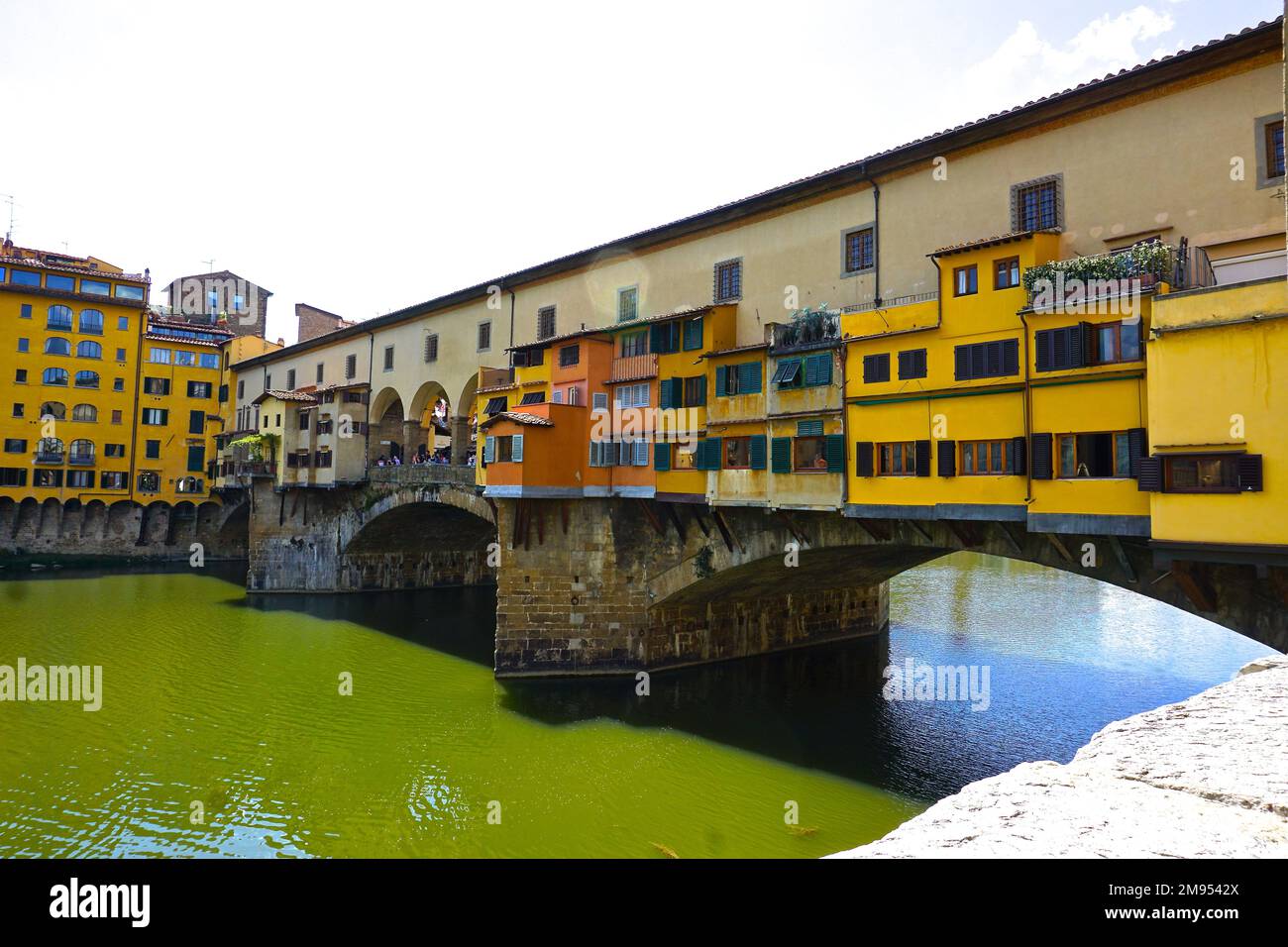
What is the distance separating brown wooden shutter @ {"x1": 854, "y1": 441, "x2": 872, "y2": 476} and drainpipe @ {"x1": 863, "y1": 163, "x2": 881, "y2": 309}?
14.5 feet

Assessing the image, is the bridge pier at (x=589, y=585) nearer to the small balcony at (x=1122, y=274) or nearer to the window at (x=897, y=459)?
the window at (x=897, y=459)

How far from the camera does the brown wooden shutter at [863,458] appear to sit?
18.3 m

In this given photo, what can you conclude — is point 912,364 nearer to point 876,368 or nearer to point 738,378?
point 876,368

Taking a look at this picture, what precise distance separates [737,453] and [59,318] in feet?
186

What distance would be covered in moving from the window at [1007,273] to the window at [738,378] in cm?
679

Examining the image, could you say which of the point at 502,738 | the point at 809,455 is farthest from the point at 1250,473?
the point at 502,738

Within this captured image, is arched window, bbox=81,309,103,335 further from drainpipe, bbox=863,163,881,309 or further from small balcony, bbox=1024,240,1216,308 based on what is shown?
small balcony, bbox=1024,240,1216,308

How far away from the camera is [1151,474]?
13.0 metres

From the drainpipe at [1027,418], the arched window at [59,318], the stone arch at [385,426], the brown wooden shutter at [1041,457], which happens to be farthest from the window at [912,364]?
the arched window at [59,318]

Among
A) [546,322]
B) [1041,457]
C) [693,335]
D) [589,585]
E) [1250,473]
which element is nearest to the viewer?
[1250,473]

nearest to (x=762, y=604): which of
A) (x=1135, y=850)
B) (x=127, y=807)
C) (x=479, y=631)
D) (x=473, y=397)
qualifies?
(x=479, y=631)

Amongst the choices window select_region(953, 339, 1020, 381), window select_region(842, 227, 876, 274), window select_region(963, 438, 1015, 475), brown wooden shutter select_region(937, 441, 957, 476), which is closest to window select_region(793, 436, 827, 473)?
brown wooden shutter select_region(937, 441, 957, 476)

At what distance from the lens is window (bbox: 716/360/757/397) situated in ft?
68.9
